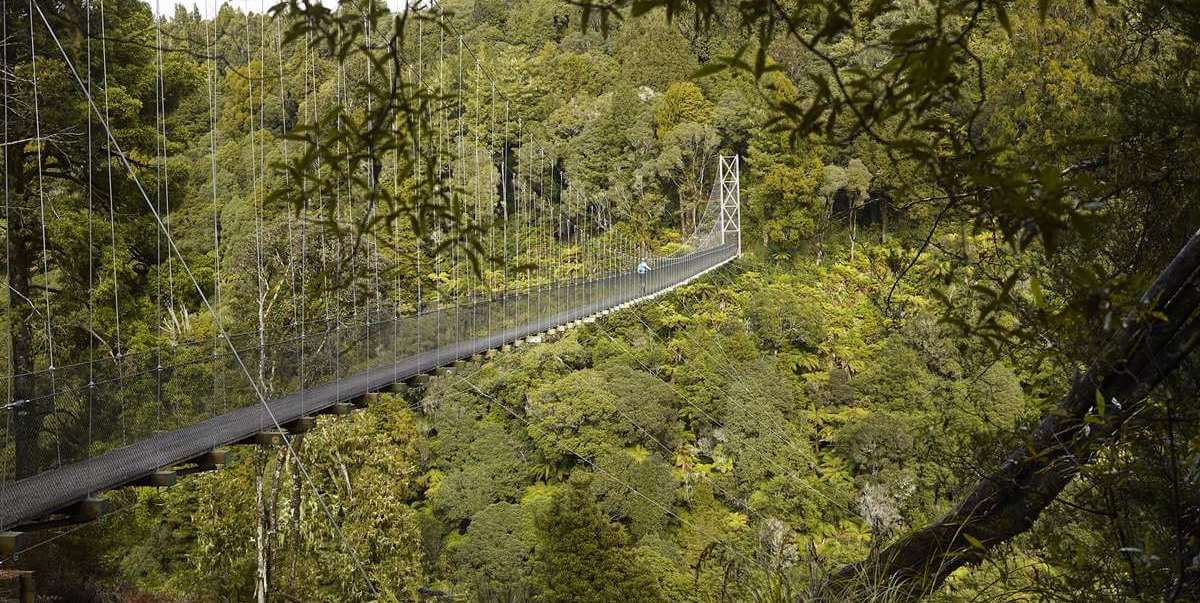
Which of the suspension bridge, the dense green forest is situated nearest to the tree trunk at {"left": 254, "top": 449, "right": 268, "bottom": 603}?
the dense green forest

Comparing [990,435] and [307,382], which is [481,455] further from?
[990,435]

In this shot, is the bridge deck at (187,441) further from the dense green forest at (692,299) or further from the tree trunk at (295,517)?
the tree trunk at (295,517)

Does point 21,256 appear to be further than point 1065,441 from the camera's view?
Yes

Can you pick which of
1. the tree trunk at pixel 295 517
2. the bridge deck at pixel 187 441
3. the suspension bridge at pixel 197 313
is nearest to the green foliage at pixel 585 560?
the suspension bridge at pixel 197 313

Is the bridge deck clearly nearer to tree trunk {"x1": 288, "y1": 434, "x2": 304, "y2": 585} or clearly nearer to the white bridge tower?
tree trunk {"x1": 288, "y1": 434, "x2": 304, "y2": 585}

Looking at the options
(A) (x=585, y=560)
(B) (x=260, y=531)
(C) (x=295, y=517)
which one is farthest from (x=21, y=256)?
(A) (x=585, y=560)

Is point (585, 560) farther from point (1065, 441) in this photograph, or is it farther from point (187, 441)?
point (1065, 441)
